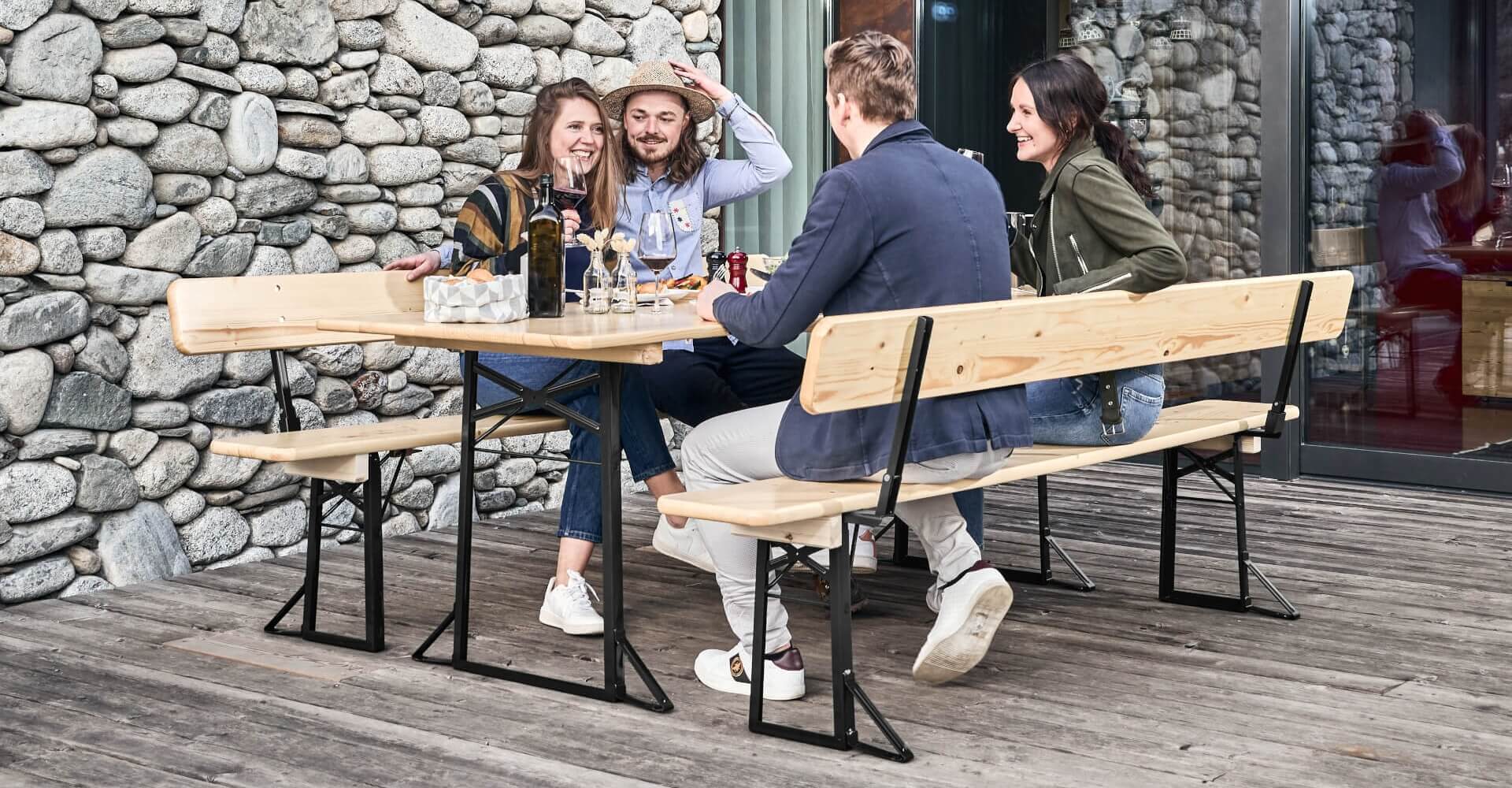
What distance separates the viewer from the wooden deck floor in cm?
269

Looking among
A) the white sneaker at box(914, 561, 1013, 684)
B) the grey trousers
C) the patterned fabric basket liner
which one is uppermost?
the patterned fabric basket liner

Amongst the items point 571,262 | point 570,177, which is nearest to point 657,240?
point 570,177

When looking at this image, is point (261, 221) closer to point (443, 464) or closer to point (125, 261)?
point (125, 261)

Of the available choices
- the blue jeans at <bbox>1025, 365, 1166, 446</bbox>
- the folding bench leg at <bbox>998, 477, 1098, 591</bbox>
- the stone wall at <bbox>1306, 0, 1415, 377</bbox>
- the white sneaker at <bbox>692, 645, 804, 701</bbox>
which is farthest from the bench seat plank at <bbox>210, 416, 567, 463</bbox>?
the stone wall at <bbox>1306, 0, 1415, 377</bbox>

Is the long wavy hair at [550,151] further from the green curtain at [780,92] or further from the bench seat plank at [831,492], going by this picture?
the green curtain at [780,92]

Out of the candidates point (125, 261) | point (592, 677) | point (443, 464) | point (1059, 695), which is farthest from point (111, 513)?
point (1059, 695)

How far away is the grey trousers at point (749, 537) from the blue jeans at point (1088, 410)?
0.95 ft

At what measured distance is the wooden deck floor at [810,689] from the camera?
269cm

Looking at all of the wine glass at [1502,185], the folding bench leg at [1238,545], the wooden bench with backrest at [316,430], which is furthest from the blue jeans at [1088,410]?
the wine glass at [1502,185]

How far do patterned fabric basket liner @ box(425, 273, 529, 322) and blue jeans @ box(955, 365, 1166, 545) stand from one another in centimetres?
114

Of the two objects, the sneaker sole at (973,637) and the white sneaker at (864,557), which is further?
the white sneaker at (864,557)

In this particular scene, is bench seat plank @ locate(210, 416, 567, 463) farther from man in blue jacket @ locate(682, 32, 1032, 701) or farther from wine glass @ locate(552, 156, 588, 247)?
man in blue jacket @ locate(682, 32, 1032, 701)

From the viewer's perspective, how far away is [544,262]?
10.5 feet

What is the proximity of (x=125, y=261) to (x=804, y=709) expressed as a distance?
230 cm
